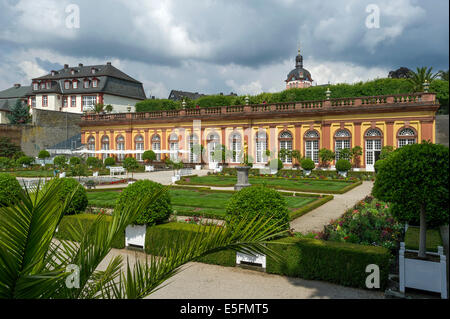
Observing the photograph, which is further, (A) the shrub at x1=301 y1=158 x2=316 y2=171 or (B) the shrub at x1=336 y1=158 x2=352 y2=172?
(A) the shrub at x1=301 y1=158 x2=316 y2=171

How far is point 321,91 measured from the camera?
39.4 metres

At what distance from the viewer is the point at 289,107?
31797 millimetres

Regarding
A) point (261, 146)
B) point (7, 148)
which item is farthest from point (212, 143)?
point (7, 148)

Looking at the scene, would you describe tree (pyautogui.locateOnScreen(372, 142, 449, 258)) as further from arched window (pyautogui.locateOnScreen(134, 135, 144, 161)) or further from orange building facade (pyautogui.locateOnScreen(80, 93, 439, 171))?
arched window (pyautogui.locateOnScreen(134, 135, 144, 161))

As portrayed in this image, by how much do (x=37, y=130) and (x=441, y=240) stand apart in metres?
47.7

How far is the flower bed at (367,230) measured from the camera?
7.69 meters

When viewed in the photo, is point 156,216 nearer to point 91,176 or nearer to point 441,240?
point 441,240

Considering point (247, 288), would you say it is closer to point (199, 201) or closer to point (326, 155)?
point (199, 201)

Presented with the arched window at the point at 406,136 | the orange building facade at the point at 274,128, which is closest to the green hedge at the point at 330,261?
the orange building facade at the point at 274,128

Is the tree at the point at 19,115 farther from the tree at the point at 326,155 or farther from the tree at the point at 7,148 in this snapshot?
the tree at the point at 326,155

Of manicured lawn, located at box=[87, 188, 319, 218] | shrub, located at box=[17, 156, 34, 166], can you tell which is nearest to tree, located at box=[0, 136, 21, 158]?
shrub, located at box=[17, 156, 34, 166]

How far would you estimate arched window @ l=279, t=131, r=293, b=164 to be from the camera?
3175 cm

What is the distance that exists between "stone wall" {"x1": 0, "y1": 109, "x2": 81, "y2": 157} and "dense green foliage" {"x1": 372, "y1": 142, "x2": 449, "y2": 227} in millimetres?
41698
